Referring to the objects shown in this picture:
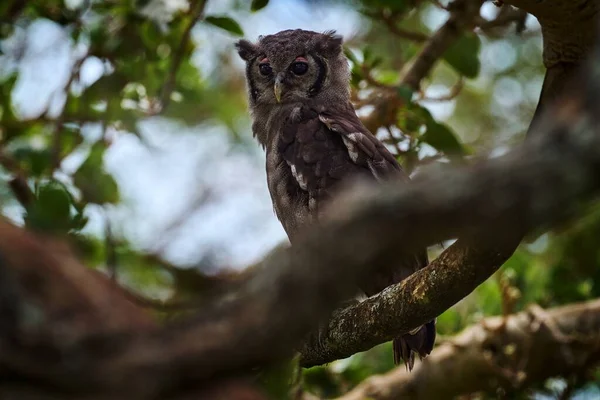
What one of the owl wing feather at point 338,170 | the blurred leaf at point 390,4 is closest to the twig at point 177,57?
the owl wing feather at point 338,170

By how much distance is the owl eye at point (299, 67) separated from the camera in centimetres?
642

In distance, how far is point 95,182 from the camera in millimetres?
5879

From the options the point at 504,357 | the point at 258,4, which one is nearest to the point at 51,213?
the point at 258,4

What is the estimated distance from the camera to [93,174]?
5.92 meters

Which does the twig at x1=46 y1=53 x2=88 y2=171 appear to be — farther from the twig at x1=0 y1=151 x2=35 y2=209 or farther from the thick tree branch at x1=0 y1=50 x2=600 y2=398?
the thick tree branch at x1=0 y1=50 x2=600 y2=398

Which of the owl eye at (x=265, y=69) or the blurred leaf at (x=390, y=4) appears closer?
the blurred leaf at (x=390, y=4)

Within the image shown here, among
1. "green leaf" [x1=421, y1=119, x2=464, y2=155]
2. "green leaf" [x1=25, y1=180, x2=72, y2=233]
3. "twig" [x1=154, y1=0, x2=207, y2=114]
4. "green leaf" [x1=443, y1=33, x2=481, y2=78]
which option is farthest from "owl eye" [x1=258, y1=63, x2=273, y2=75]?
"green leaf" [x1=25, y1=180, x2=72, y2=233]

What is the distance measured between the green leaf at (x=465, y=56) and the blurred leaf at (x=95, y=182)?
2794 millimetres

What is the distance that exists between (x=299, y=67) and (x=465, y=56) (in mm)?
1333

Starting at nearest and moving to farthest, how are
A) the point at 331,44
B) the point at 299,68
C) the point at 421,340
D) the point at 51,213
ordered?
the point at 51,213 → the point at 421,340 → the point at 299,68 → the point at 331,44

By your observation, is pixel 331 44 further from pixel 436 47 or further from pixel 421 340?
pixel 421 340

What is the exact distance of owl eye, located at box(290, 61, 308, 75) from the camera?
21.1 feet

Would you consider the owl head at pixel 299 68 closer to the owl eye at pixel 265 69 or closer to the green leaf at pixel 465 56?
the owl eye at pixel 265 69

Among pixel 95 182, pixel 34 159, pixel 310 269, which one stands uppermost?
pixel 310 269
